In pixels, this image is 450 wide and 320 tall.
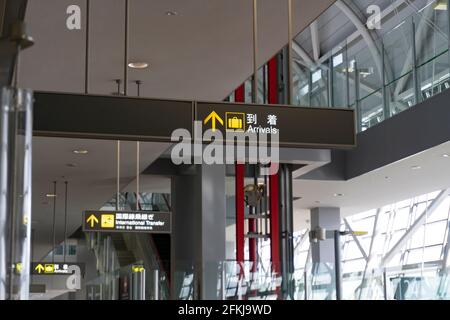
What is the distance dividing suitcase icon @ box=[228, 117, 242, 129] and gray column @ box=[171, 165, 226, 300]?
6.70 metres

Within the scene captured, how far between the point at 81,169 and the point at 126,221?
1.97 m

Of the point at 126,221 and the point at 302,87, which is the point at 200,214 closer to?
the point at 126,221

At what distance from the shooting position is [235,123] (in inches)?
211

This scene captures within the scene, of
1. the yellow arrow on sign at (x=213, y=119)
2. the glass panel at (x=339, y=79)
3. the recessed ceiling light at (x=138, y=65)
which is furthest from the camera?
the glass panel at (x=339, y=79)

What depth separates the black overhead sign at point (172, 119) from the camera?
504 cm

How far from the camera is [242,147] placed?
5410mm

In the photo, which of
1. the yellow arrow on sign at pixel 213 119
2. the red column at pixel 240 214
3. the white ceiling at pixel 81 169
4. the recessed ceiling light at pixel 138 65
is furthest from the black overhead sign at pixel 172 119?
the red column at pixel 240 214

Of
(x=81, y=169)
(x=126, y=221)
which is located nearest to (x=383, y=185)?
(x=81, y=169)

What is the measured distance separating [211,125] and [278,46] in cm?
216

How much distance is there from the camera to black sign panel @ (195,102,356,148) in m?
5.32

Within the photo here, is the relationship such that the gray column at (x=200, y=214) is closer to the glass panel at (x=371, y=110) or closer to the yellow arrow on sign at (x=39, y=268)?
the yellow arrow on sign at (x=39, y=268)
